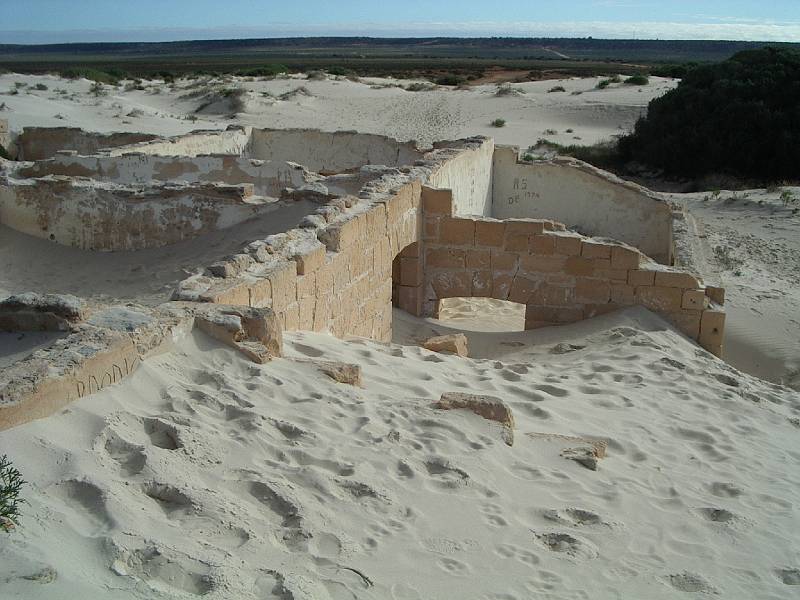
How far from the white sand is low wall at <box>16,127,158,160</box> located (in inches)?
375

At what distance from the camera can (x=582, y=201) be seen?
43.7 ft

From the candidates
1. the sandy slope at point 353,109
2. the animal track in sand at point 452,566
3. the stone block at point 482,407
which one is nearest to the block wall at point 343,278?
the stone block at point 482,407

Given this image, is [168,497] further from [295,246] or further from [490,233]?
[490,233]

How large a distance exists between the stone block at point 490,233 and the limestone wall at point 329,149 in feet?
14.7

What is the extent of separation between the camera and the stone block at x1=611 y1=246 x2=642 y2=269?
338 inches

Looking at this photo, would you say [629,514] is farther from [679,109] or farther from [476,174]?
[679,109]

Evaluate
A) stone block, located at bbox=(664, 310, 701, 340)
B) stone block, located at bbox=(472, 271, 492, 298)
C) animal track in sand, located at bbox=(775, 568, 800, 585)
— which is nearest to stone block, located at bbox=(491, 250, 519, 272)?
stone block, located at bbox=(472, 271, 492, 298)

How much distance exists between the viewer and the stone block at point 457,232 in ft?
30.1

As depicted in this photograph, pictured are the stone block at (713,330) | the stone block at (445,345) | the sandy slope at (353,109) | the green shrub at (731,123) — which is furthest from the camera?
the sandy slope at (353,109)

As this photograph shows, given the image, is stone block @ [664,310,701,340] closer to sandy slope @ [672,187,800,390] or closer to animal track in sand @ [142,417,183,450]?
sandy slope @ [672,187,800,390]

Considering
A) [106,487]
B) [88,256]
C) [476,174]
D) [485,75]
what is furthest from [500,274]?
[485,75]

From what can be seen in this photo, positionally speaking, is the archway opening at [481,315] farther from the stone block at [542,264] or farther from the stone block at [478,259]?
the stone block at [542,264]

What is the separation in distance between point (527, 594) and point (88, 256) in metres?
8.20

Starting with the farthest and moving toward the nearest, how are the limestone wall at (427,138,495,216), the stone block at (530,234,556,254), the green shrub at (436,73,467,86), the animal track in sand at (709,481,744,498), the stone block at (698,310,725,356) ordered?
the green shrub at (436,73,467,86)
the limestone wall at (427,138,495,216)
the stone block at (530,234,556,254)
the stone block at (698,310,725,356)
the animal track in sand at (709,481,744,498)
